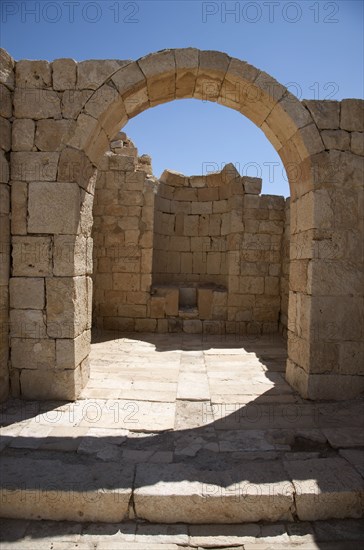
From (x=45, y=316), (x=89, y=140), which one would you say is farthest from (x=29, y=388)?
(x=89, y=140)

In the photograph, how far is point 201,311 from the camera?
26.2 feet

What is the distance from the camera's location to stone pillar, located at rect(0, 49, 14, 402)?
379 cm

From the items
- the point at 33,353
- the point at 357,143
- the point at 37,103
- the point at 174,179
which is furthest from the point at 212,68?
the point at 174,179

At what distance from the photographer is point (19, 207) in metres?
3.90

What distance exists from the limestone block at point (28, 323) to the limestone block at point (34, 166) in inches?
57.8

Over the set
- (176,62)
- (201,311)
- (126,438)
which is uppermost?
(176,62)

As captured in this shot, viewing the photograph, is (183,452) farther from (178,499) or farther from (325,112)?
(325,112)

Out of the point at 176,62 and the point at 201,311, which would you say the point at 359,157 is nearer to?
the point at 176,62

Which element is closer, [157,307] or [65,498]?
[65,498]

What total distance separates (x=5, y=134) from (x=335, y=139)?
12.0 feet

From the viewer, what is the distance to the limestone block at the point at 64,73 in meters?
3.86

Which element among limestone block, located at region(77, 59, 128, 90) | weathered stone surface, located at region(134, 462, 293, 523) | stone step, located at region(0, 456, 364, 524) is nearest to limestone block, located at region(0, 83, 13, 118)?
limestone block, located at region(77, 59, 128, 90)

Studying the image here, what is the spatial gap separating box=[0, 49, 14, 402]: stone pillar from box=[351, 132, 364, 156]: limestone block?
3854 millimetres

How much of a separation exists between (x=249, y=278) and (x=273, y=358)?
8.08ft
